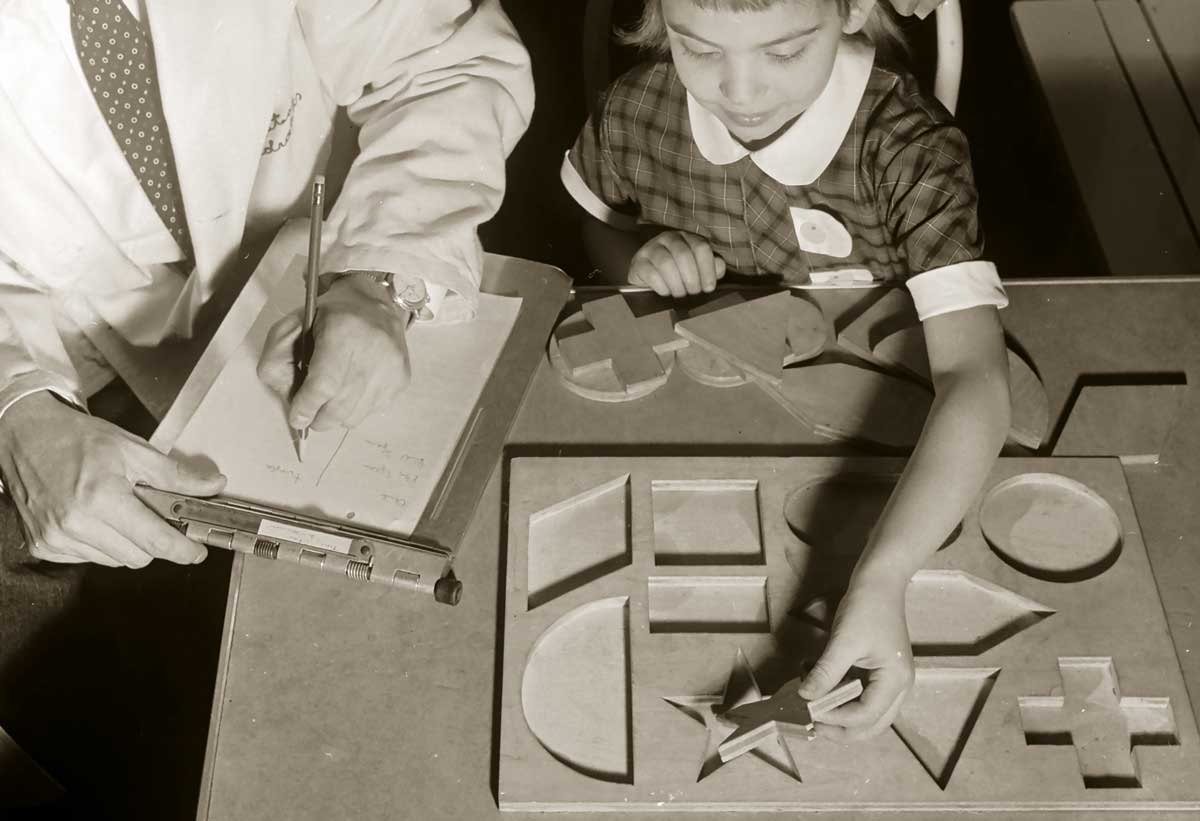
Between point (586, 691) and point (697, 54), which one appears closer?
point (586, 691)

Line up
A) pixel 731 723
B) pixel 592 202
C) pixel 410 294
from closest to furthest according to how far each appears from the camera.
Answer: pixel 731 723 < pixel 410 294 < pixel 592 202

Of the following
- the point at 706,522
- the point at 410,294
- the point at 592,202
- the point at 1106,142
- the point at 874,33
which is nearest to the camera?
the point at 706,522

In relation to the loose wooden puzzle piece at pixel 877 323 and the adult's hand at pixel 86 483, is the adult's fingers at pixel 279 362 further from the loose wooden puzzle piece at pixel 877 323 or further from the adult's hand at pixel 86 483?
the loose wooden puzzle piece at pixel 877 323

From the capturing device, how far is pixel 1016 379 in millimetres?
873

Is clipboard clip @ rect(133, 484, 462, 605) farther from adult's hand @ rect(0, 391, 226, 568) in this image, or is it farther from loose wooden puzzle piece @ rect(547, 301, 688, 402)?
loose wooden puzzle piece @ rect(547, 301, 688, 402)

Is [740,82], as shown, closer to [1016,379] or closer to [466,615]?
[1016,379]

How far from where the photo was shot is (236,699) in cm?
74

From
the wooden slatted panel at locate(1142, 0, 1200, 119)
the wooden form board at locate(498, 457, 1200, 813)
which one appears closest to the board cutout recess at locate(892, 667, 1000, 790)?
the wooden form board at locate(498, 457, 1200, 813)

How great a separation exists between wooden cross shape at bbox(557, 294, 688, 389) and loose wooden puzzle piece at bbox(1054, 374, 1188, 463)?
12.1 inches

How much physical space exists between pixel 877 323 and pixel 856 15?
26 cm

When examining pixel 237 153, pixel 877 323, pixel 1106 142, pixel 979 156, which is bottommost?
pixel 979 156

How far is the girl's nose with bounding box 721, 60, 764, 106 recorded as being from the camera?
885mm

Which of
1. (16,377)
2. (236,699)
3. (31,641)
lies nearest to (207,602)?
(31,641)

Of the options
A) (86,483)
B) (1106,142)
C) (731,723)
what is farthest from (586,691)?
(1106,142)
